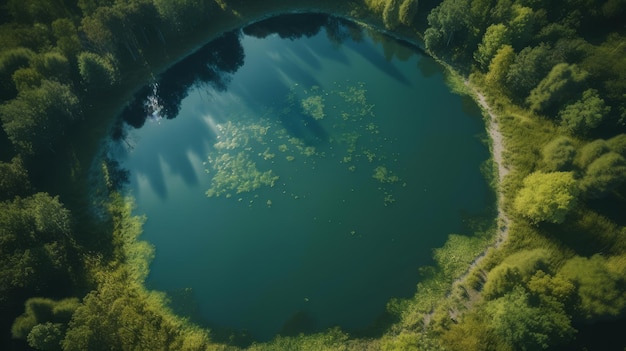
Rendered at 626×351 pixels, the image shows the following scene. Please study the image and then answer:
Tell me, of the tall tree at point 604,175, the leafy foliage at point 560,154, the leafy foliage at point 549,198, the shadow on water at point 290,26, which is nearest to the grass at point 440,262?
the leafy foliage at point 560,154

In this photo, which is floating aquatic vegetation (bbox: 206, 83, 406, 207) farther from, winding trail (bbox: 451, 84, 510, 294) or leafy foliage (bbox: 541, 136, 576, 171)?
leafy foliage (bbox: 541, 136, 576, 171)

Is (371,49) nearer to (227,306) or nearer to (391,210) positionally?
(391,210)

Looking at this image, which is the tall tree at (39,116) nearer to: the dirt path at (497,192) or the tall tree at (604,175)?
the dirt path at (497,192)

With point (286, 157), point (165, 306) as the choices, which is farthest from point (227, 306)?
point (286, 157)

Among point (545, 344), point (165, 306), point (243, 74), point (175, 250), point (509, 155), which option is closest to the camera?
point (545, 344)

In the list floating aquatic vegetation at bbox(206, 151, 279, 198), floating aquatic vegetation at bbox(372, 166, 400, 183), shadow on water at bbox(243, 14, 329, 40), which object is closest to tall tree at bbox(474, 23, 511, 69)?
floating aquatic vegetation at bbox(372, 166, 400, 183)

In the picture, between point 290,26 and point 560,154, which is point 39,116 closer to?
point 290,26

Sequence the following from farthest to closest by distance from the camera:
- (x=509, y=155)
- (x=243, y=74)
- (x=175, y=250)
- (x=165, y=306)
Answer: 1. (x=243, y=74)
2. (x=509, y=155)
3. (x=175, y=250)
4. (x=165, y=306)
